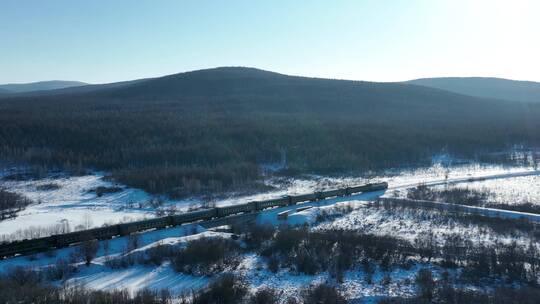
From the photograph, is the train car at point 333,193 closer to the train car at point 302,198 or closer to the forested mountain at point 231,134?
Answer: the train car at point 302,198

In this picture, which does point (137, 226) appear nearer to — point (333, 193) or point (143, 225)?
point (143, 225)

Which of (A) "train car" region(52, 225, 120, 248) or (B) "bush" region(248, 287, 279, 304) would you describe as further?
(A) "train car" region(52, 225, 120, 248)

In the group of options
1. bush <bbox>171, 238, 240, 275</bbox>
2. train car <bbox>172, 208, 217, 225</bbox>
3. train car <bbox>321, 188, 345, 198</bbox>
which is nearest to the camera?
bush <bbox>171, 238, 240, 275</bbox>

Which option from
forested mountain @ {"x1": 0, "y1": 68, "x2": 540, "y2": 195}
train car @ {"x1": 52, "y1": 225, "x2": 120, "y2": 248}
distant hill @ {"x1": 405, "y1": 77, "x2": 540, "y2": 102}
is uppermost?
distant hill @ {"x1": 405, "y1": 77, "x2": 540, "y2": 102}

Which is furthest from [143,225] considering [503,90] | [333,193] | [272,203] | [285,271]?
[503,90]

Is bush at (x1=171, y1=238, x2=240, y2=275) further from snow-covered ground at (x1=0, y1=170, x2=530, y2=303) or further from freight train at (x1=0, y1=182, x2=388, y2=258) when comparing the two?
freight train at (x1=0, y1=182, x2=388, y2=258)

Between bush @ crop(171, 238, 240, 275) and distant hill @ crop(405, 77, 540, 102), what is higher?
distant hill @ crop(405, 77, 540, 102)

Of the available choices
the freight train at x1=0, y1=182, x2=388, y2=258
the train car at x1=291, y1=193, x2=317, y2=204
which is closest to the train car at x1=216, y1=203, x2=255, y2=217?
the freight train at x1=0, y1=182, x2=388, y2=258
